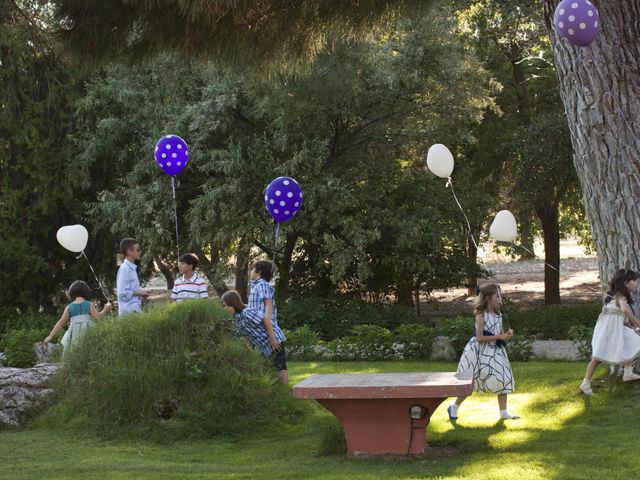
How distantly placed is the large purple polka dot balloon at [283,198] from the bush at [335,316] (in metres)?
6.41

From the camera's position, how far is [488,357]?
8172 millimetres

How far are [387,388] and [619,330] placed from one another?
10.4 feet

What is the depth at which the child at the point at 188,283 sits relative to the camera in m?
9.66

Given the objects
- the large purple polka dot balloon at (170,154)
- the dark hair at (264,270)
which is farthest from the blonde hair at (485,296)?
the large purple polka dot balloon at (170,154)

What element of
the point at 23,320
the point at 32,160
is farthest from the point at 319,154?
the point at 23,320

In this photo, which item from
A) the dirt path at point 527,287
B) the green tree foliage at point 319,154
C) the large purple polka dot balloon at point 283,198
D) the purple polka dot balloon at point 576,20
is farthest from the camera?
the dirt path at point 527,287

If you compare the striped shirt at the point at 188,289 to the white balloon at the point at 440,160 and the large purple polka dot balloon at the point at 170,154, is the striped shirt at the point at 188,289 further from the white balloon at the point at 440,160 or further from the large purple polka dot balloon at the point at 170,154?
the large purple polka dot balloon at the point at 170,154

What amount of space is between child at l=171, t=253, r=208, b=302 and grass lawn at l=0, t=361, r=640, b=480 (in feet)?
6.09

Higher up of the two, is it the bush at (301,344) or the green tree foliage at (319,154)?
the green tree foliage at (319,154)

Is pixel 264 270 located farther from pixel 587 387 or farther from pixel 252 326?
pixel 587 387

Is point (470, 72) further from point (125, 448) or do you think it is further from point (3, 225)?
point (125, 448)

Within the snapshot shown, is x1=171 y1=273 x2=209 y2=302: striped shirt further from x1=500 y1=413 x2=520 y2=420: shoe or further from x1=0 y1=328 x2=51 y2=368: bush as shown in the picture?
x1=0 y1=328 x2=51 y2=368: bush

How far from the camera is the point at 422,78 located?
58.5 ft

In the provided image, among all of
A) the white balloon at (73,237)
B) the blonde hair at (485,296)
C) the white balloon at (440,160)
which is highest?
the white balloon at (440,160)
